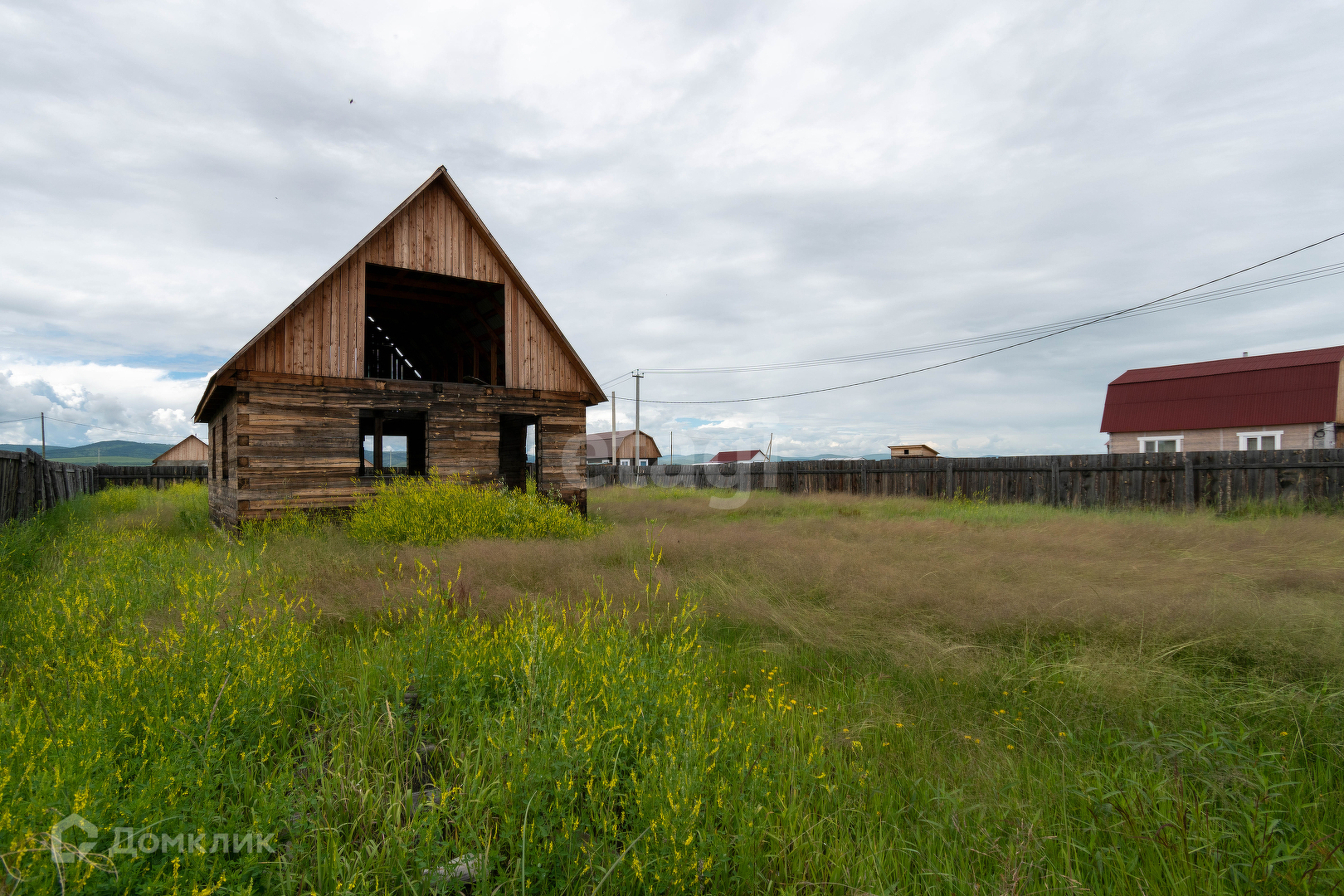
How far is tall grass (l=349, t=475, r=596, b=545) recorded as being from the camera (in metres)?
9.62

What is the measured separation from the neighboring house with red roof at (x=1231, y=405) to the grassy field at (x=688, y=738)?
78.5ft

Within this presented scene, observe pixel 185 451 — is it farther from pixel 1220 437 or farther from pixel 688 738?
pixel 1220 437

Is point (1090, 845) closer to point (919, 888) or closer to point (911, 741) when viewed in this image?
point (919, 888)

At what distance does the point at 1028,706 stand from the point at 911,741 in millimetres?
1049

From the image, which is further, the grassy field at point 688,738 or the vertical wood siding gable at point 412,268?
the vertical wood siding gable at point 412,268

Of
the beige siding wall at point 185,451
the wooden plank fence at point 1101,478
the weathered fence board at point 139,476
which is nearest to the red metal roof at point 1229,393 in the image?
the wooden plank fence at point 1101,478

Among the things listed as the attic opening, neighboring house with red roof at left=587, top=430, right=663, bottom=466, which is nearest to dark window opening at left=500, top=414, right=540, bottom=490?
the attic opening

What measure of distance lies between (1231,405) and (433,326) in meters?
31.2

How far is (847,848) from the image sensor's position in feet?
7.68

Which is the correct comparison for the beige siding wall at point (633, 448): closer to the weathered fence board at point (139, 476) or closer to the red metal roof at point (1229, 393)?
the weathered fence board at point (139, 476)

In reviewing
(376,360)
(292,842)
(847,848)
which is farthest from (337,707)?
(376,360)

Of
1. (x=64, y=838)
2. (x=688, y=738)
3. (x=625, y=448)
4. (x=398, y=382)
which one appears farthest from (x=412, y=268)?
(x=625, y=448)

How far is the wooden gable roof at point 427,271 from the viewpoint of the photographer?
10.9 metres

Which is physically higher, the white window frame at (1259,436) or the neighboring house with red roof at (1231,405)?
the neighboring house with red roof at (1231,405)
